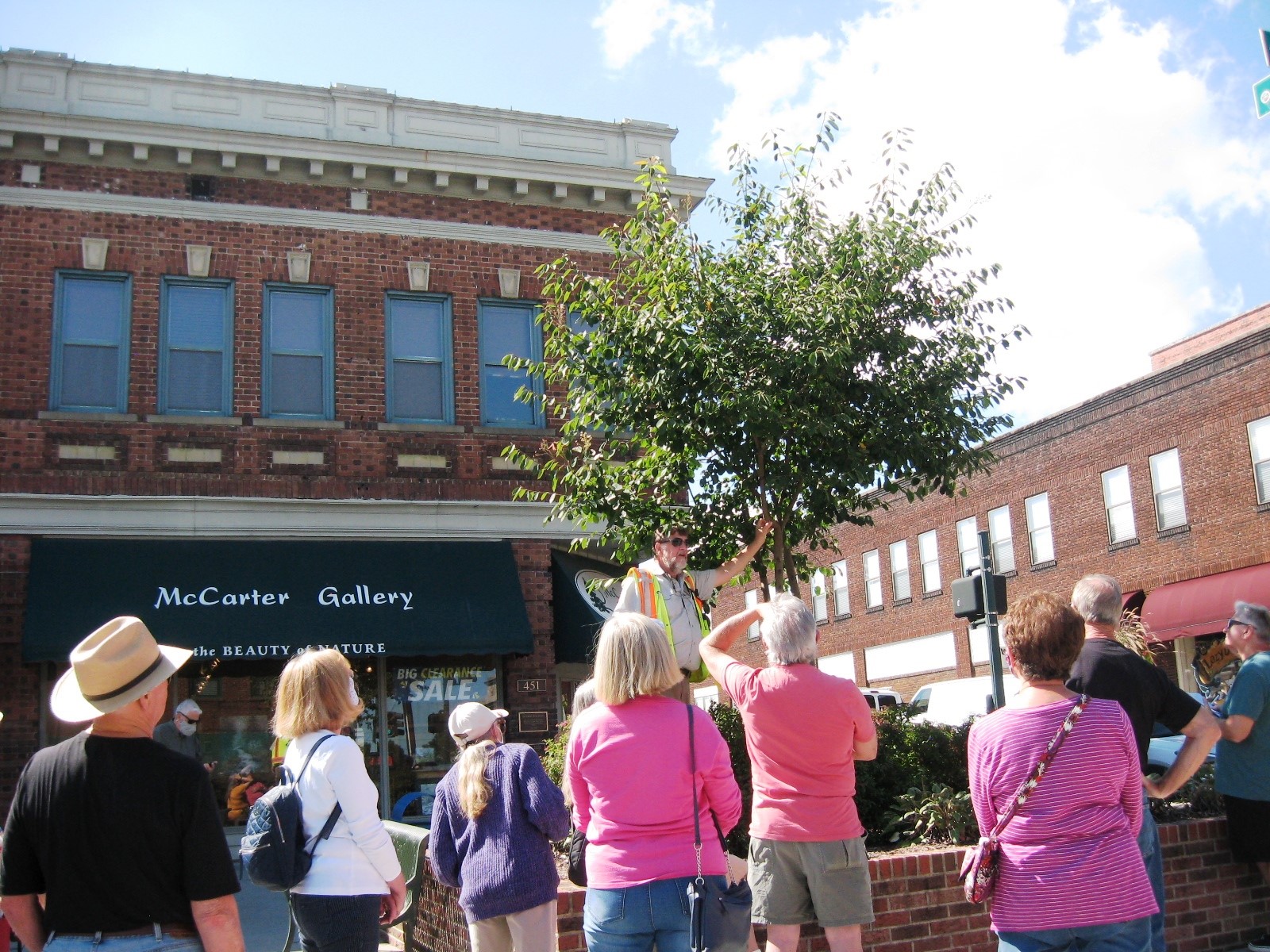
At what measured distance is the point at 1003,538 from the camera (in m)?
33.1

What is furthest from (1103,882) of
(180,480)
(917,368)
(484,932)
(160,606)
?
(180,480)

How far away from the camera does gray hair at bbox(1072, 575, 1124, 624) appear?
556cm

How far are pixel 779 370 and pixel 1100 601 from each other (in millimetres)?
→ 3806

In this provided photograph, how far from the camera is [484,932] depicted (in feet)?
16.9

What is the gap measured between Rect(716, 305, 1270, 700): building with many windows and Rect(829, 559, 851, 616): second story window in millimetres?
790

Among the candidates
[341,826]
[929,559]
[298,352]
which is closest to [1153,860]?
[341,826]

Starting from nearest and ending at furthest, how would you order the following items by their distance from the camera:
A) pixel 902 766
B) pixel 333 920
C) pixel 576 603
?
pixel 333 920
pixel 902 766
pixel 576 603

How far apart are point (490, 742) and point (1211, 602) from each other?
23.2m

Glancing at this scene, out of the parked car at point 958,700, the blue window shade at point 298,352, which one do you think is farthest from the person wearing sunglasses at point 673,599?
the parked car at point 958,700

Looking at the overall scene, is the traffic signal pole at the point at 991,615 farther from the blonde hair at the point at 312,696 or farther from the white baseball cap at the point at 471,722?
the blonde hair at the point at 312,696

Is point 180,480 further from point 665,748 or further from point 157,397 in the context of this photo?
point 665,748

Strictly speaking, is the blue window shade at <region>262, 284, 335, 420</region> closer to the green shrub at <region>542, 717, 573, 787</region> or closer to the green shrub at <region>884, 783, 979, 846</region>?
the green shrub at <region>542, 717, 573, 787</region>

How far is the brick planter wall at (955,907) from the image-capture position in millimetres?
6715

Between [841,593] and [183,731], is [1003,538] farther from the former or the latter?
[183,731]
